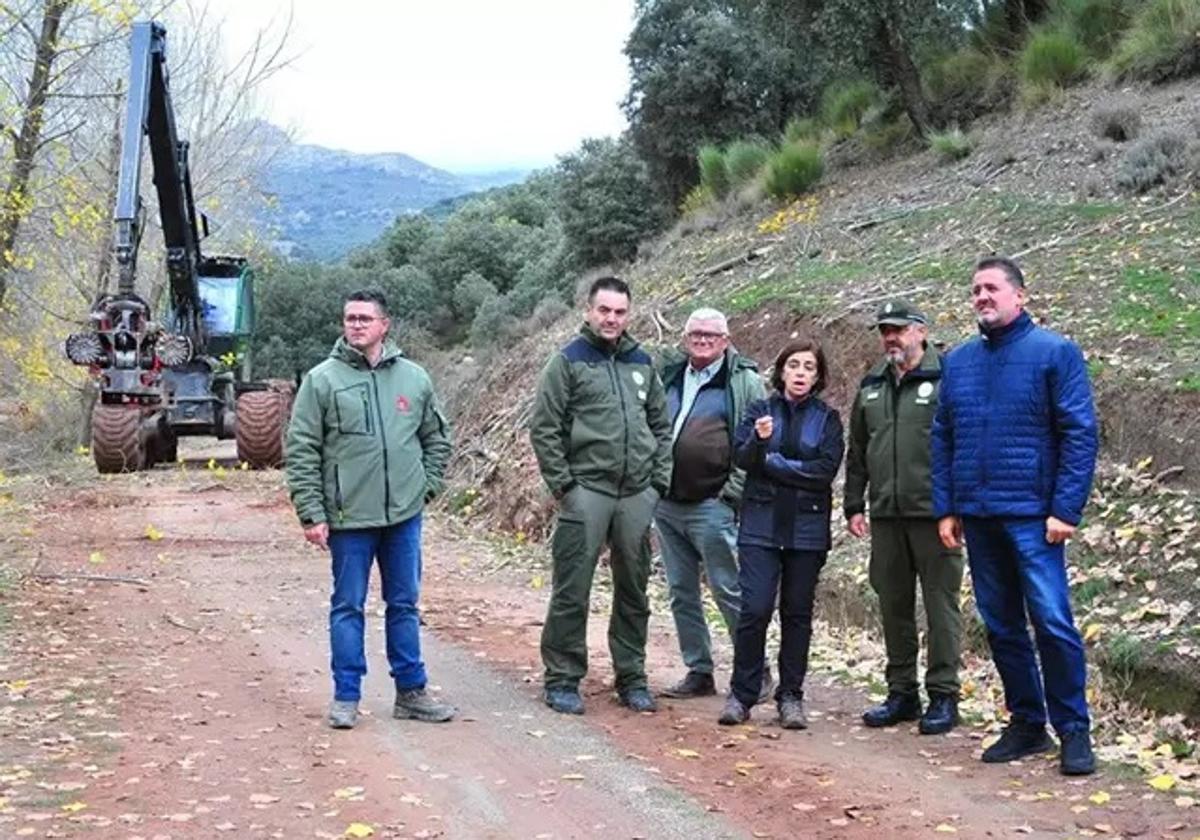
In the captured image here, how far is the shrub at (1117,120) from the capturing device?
17.0m

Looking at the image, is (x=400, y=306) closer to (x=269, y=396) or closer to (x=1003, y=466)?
(x=269, y=396)

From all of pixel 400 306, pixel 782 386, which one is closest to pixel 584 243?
pixel 400 306

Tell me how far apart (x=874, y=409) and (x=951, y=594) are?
0.92m

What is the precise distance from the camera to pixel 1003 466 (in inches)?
241

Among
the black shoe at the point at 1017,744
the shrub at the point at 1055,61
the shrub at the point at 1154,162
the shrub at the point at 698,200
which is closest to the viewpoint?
the black shoe at the point at 1017,744

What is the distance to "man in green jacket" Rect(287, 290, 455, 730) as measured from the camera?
686 centimetres

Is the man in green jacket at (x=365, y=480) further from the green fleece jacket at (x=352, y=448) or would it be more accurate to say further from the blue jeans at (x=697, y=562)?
the blue jeans at (x=697, y=562)

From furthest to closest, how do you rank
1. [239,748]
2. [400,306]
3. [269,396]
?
[400,306]
[269,396]
[239,748]

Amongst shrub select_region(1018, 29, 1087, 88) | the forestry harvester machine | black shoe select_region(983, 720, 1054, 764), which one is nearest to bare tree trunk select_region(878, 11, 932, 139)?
shrub select_region(1018, 29, 1087, 88)

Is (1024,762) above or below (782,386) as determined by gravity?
below

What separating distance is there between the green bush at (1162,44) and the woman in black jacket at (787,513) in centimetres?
1353

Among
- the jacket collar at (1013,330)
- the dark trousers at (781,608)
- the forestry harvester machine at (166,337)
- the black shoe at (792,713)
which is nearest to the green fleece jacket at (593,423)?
the dark trousers at (781,608)

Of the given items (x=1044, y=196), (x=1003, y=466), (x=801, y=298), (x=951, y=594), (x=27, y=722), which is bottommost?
(x=27, y=722)

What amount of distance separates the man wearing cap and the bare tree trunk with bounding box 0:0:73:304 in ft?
39.3
